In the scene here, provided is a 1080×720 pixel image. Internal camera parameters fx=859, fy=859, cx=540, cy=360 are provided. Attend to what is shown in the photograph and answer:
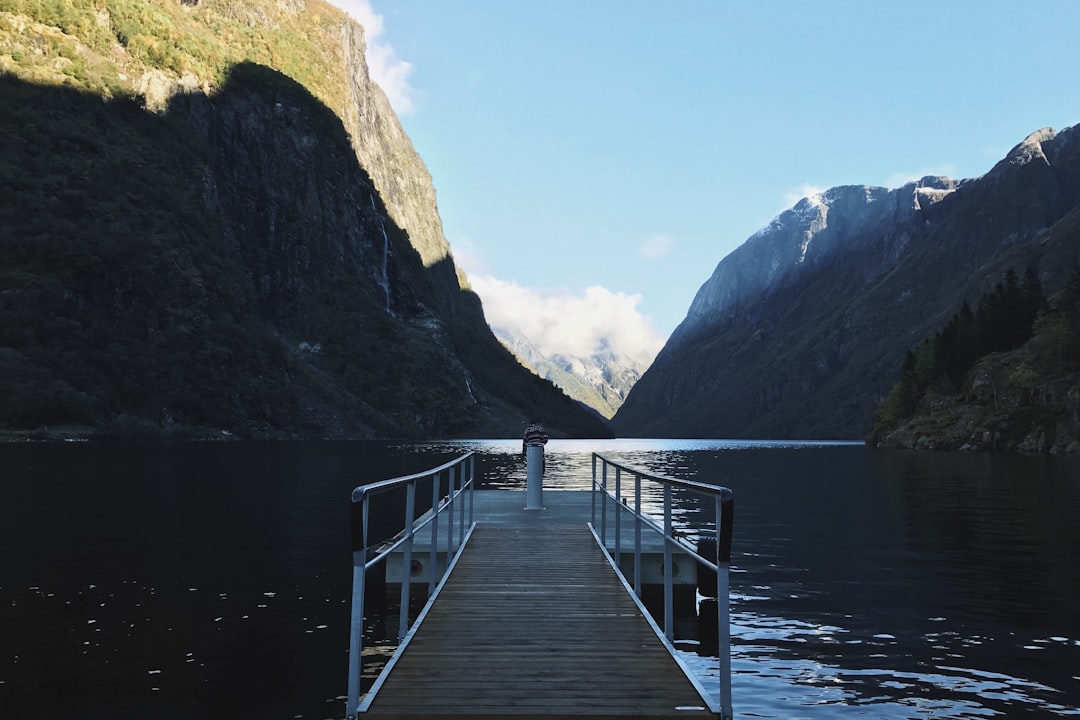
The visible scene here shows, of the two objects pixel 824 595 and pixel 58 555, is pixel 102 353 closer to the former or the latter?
pixel 58 555

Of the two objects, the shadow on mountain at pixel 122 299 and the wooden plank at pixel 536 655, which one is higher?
the shadow on mountain at pixel 122 299

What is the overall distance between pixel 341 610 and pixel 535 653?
8.22 m

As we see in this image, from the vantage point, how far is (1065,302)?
10962 centimetres

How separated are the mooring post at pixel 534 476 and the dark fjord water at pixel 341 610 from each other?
492 cm

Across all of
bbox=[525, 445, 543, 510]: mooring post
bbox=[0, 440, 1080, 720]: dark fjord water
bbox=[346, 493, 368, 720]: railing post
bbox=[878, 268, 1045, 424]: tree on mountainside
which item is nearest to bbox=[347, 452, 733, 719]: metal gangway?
bbox=[346, 493, 368, 720]: railing post

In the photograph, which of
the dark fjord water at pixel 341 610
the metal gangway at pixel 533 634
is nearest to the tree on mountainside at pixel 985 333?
the dark fjord water at pixel 341 610

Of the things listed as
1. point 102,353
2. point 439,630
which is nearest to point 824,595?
point 439,630

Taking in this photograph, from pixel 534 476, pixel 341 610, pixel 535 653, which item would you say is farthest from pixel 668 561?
pixel 534 476

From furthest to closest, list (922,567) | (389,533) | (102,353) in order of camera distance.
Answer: (102,353), (389,533), (922,567)

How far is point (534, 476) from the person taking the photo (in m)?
22.1

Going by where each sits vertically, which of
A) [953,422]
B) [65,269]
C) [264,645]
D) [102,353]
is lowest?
[264,645]

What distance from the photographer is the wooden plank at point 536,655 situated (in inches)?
284

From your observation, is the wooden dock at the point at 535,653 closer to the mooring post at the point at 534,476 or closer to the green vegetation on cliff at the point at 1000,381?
the mooring post at the point at 534,476

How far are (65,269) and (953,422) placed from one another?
142968mm
